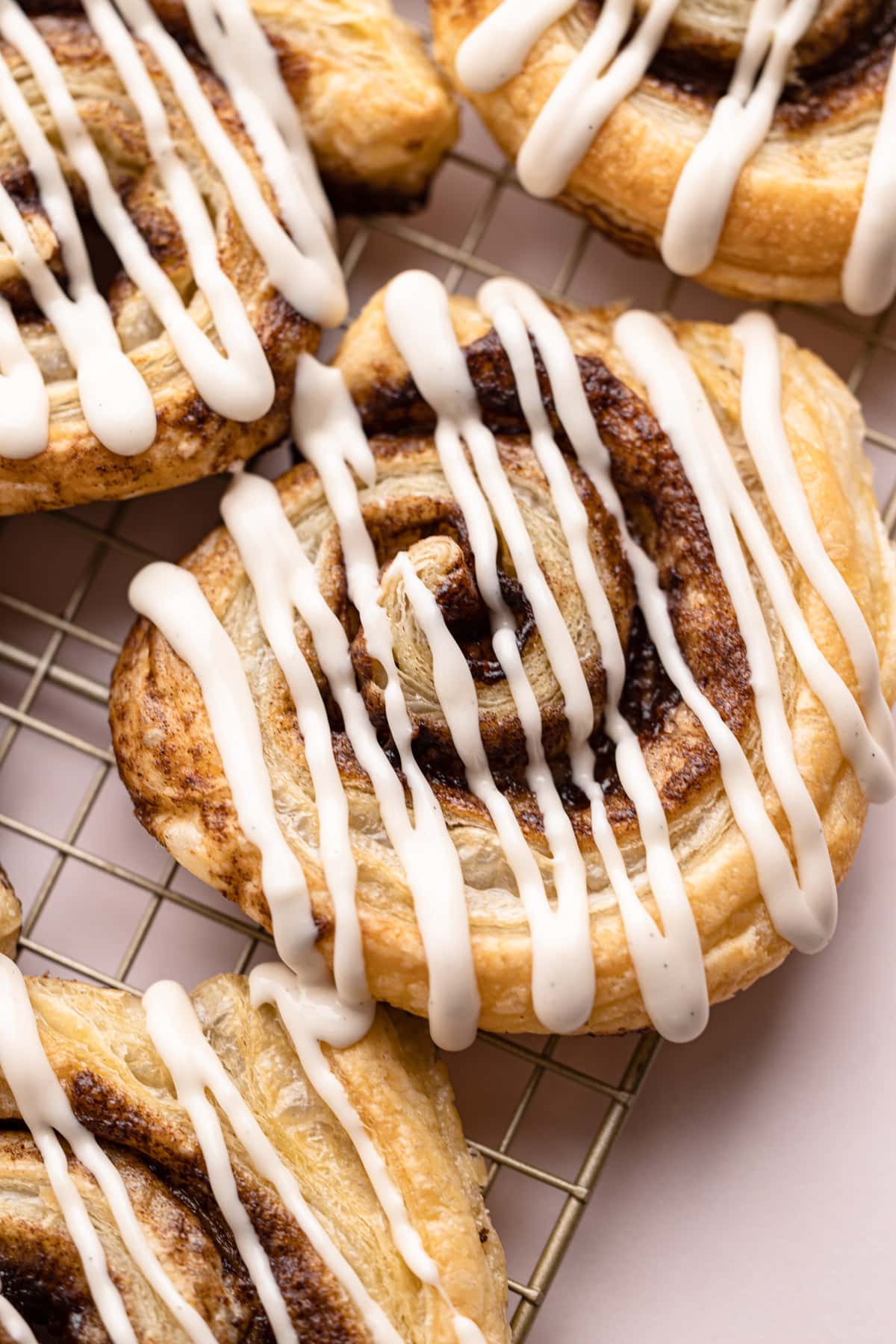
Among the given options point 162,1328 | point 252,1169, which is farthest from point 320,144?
point 162,1328

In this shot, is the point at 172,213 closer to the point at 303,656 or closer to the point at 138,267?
the point at 138,267

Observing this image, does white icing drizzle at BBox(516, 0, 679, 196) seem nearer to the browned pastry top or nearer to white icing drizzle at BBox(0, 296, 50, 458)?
the browned pastry top

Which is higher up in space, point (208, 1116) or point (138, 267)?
point (138, 267)

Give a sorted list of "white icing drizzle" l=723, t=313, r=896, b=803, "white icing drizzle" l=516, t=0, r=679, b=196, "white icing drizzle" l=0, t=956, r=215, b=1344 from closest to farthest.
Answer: "white icing drizzle" l=0, t=956, r=215, b=1344 → "white icing drizzle" l=723, t=313, r=896, b=803 → "white icing drizzle" l=516, t=0, r=679, b=196

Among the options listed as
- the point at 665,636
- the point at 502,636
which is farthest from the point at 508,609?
the point at 665,636

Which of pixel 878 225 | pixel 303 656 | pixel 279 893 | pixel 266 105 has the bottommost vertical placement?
pixel 279 893

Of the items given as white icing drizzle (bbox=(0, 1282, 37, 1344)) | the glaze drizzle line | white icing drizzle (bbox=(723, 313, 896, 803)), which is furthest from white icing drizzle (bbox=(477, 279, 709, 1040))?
white icing drizzle (bbox=(0, 1282, 37, 1344))
